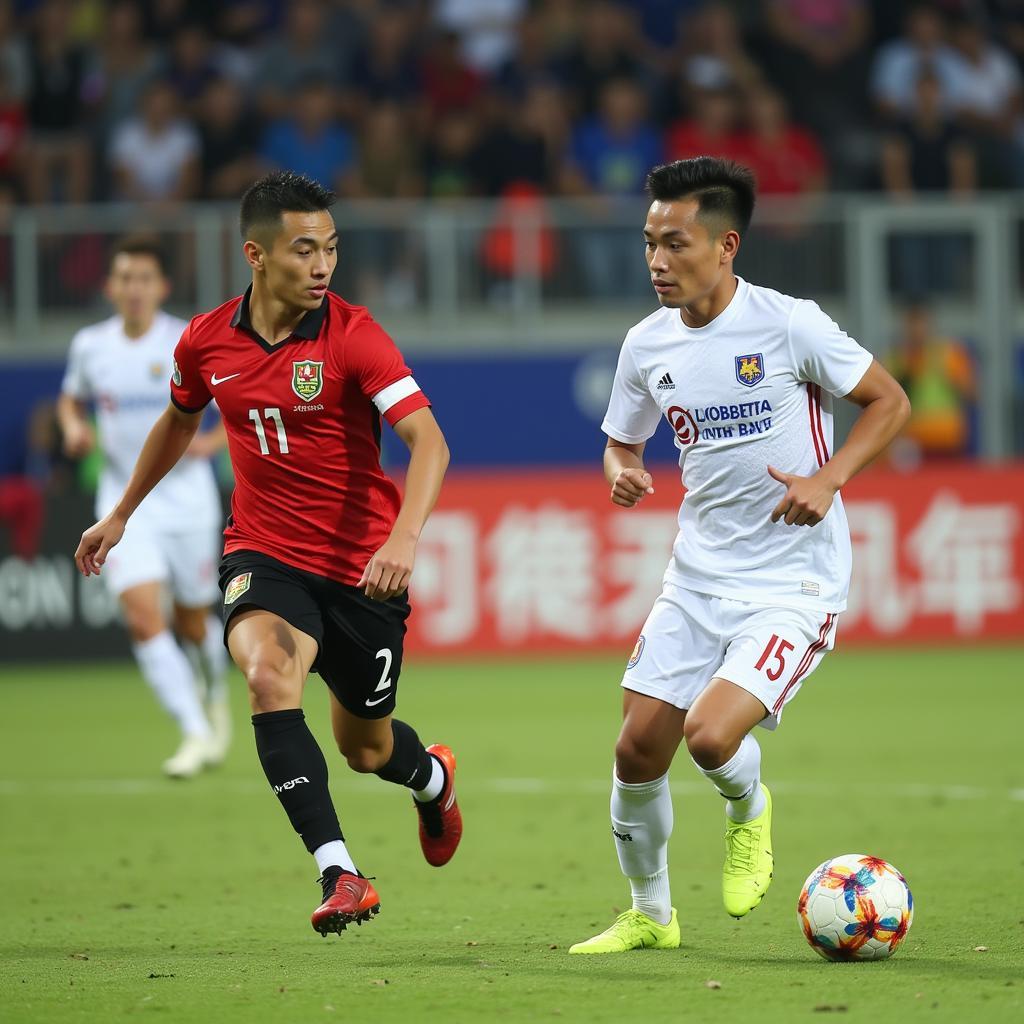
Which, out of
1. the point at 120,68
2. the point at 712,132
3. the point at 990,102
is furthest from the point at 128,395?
the point at 990,102

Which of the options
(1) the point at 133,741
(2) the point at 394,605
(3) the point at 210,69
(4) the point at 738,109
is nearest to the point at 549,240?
(4) the point at 738,109

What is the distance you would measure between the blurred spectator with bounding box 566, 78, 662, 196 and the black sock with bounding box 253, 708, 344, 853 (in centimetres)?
1300

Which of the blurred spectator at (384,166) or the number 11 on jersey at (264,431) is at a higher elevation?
the blurred spectator at (384,166)

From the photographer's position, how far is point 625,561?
16016 millimetres

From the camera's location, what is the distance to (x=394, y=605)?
254 inches

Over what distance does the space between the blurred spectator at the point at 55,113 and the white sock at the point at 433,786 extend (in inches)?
472

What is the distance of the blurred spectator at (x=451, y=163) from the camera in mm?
18188

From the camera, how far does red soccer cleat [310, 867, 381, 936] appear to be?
5.41 meters

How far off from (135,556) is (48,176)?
28.2 feet

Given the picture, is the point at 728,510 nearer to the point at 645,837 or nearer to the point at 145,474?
the point at 645,837

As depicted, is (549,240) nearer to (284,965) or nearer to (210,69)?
(210,69)

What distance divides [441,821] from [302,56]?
13.4 metres

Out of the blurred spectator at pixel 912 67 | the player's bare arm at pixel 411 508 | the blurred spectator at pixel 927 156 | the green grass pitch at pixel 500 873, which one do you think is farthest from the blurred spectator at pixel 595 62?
the player's bare arm at pixel 411 508

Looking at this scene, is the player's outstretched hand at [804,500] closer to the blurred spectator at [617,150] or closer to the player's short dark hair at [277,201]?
the player's short dark hair at [277,201]
